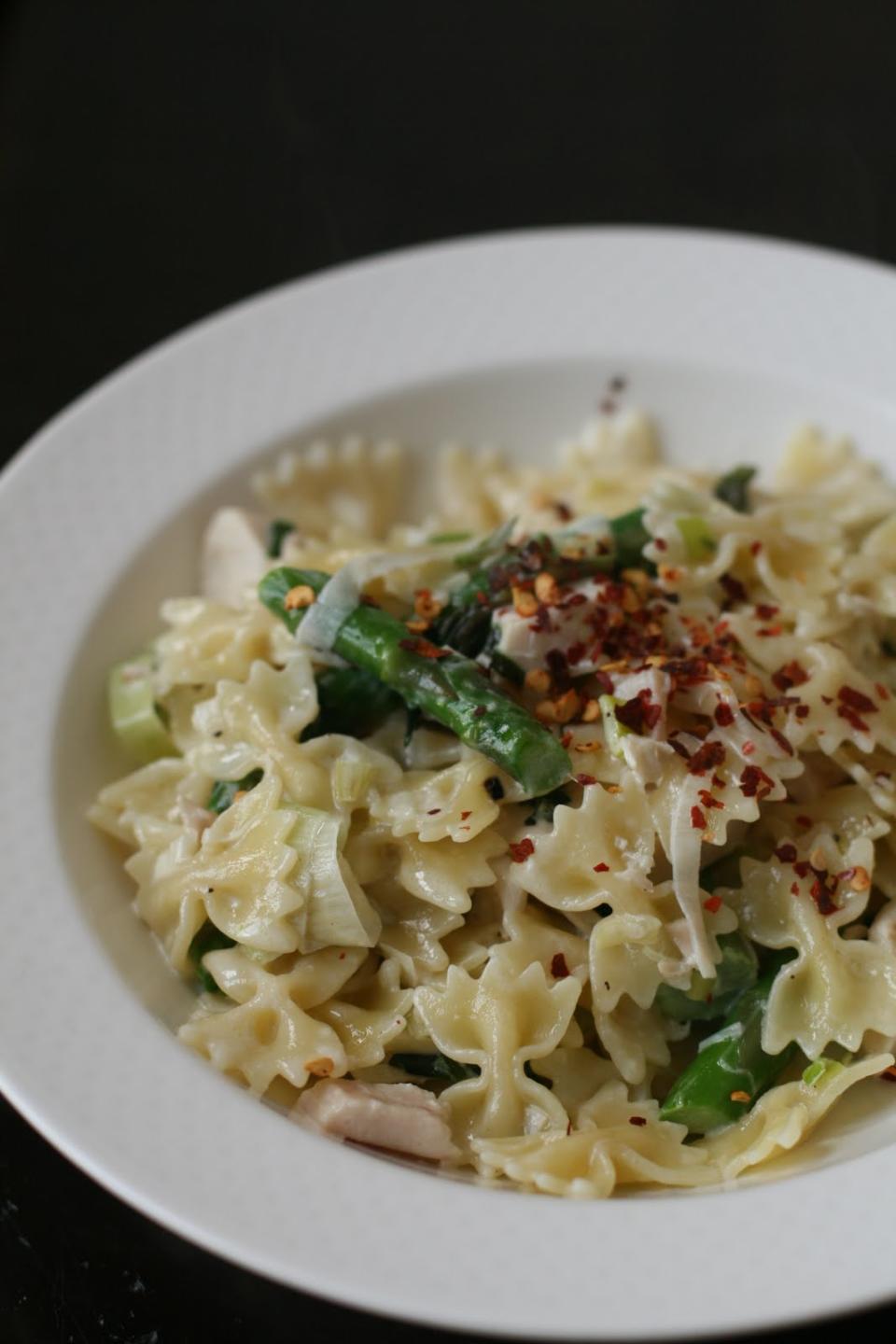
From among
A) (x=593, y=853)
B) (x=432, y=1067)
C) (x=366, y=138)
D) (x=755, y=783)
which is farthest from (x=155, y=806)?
(x=366, y=138)

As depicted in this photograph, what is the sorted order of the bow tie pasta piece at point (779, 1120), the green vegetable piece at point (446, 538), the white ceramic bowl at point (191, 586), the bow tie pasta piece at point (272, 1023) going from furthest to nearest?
the green vegetable piece at point (446, 538) → the bow tie pasta piece at point (272, 1023) → the bow tie pasta piece at point (779, 1120) → the white ceramic bowl at point (191, 586)

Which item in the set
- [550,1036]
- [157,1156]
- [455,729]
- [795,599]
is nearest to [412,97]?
[795,599]

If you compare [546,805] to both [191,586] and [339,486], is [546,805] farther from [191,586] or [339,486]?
[339,486]

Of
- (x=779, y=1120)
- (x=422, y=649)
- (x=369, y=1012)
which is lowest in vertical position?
(x=779, y=1120)

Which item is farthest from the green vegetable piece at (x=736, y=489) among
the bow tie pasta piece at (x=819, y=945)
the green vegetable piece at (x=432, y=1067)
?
the green vegetable piece at (x=432, y=1067)

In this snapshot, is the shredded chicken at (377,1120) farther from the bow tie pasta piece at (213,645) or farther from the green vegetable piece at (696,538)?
the green vegetable piece at (696,538)
